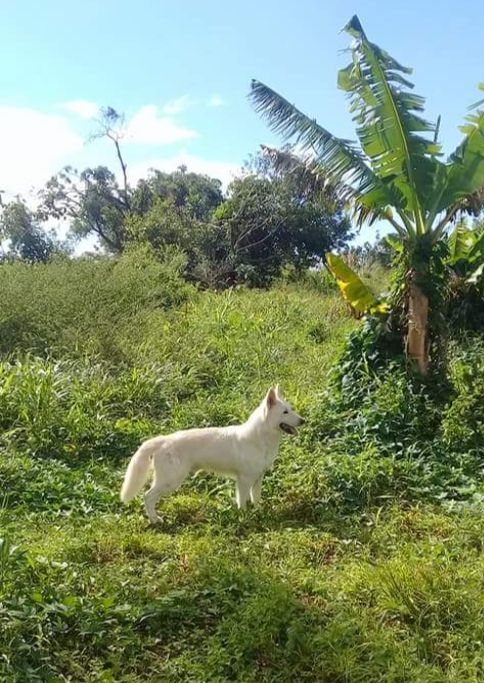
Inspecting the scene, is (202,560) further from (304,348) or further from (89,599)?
(304,348)

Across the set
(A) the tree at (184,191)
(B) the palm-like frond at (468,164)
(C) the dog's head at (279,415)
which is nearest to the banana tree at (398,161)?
(B) the palm-like frond at (468,164)

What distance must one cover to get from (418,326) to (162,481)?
3.94 m

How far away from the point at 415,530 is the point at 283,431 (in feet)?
4.34

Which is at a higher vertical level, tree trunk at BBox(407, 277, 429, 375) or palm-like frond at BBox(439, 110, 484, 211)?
→ palm-like frond at BBox(439, 110, 484, 211)

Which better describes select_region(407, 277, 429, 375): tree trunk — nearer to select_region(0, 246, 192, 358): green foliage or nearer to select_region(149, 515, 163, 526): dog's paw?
select_region(149, 515, 163, 526): dog's paw

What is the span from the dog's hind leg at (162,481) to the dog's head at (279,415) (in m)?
0.86

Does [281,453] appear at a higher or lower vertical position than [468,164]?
lower

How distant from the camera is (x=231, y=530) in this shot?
490cm

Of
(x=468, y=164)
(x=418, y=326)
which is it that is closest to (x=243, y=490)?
(x=418, y=326)

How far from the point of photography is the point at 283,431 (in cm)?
538

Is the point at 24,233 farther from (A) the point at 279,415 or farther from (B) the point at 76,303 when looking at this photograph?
(A) the point at 279,415

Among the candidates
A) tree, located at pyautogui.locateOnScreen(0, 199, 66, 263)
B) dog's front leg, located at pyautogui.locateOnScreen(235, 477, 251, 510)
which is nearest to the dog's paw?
dog's front leg, located at pyautogui.locateOnScreen(235, 477, 251, 510)

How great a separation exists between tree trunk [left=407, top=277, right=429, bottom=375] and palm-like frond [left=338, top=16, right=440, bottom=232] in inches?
40.9

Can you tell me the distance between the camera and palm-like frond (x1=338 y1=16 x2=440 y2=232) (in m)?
7.21
